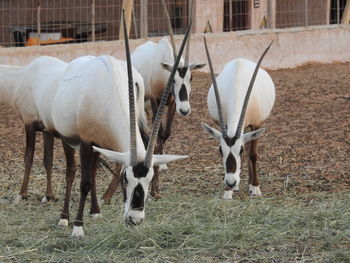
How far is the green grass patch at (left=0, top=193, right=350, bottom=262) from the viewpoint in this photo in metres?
6.04

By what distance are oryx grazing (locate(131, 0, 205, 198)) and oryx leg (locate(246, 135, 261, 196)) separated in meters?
1.17

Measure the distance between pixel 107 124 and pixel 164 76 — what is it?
3.38 meters

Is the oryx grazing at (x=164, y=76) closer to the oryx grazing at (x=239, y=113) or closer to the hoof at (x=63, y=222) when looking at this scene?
the oryx grazing at (x=239, y=113)

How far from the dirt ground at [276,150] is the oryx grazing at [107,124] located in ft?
5.02

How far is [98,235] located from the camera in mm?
6527

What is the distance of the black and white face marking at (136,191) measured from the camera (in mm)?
6102

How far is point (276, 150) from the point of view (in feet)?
32.8

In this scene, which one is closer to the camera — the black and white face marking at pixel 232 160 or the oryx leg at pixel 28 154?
the black and white face marking at pixel 232 160

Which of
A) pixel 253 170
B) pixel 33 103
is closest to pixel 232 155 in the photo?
pixel 253 170

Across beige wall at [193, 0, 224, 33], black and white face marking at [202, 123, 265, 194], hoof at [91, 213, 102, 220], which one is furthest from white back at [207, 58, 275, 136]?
beige wall at [193, 0, 224, 33]

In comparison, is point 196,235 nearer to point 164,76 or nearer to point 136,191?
point 136,191

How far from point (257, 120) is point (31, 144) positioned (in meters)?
2.03

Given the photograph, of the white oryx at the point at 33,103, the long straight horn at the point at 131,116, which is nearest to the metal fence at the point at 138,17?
the white oryx at the point at 33,103

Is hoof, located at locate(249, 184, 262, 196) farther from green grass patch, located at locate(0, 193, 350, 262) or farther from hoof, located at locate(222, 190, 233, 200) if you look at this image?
green grass patch, located at locate(0, 193, 350, 262)
